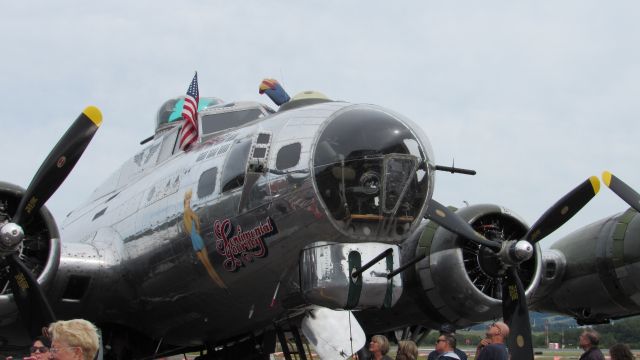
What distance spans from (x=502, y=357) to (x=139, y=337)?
18.7ft

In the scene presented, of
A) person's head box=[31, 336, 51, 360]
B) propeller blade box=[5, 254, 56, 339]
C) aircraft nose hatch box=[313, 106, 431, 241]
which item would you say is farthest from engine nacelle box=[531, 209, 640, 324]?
person's head box=[31, 336, 51, 360]

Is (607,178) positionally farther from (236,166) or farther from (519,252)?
(236,166)

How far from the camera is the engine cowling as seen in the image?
8562 mm

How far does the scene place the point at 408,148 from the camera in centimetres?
714

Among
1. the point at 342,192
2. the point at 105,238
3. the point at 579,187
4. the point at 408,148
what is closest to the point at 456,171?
the point at 408,148

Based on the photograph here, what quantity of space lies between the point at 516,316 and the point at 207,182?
4.23 metres

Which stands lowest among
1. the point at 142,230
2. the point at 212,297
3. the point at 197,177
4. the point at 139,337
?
the point at 139,337

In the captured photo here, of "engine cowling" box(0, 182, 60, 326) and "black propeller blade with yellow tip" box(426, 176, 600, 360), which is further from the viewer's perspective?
"black propeller blade with yellow tip" box(426, 176, 600, 360)

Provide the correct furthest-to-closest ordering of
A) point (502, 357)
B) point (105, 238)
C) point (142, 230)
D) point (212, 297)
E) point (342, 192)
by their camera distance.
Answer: point (105, 238) < point (142, 230) < point (212, 297) < point (342, 192) < point (502, 357)

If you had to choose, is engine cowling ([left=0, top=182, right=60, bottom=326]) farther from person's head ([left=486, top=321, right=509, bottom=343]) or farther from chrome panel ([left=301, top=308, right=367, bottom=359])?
person's head ([left=486, top=321, right=509, bottom=343])

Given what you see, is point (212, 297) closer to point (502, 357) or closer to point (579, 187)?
point (502, 357)

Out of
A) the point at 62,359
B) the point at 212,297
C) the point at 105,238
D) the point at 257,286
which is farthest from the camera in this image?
the point at 105,238

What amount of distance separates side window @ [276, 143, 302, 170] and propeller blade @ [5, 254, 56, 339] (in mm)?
2985

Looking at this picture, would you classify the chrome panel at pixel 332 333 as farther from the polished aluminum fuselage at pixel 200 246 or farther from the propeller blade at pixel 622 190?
the propeller blade at pixel 622 190
